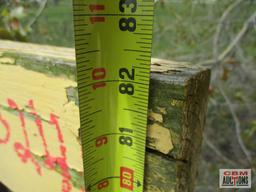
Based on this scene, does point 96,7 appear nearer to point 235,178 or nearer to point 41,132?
point 41,132

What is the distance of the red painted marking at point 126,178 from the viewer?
0.67 metres

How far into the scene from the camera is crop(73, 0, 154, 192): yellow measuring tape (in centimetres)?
56

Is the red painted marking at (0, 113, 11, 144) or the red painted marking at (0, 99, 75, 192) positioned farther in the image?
the red painted marking at (0, 113, 11, 144)

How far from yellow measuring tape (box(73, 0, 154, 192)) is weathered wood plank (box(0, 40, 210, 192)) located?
0.11ft

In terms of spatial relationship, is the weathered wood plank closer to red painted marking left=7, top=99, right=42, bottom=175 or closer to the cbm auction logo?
red painted marking left=7, top=99, right=42, bottom=175

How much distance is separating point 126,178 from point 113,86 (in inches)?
9.3

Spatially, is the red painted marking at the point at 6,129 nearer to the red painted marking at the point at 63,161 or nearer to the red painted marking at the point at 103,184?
the red painted marking at the point at 63,161

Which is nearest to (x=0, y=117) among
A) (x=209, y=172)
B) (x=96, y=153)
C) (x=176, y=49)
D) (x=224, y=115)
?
(x=96, y=153)

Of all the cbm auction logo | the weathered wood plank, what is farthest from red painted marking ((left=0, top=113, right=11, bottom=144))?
the cbm auction logo

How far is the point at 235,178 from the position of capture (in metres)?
0.73

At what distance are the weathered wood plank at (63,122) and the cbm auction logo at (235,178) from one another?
105mm

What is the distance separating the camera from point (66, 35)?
253cm

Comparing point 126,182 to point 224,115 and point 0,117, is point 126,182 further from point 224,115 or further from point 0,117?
point 224,115

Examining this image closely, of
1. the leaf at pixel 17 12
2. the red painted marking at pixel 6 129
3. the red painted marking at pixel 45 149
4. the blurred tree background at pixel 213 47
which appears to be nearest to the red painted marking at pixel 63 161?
the red painted marking at pixel 45 149
